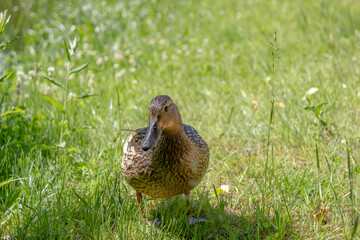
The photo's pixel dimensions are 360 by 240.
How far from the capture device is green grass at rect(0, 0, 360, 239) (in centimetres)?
250

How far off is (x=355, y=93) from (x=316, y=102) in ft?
1.31

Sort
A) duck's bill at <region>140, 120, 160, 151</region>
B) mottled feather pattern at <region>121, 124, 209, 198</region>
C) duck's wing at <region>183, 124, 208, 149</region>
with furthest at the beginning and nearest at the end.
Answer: duck's wing at <region>183, 124, 208, 149</region> → mottled feather pattern at <region>121, 124, 209, 198</region> → duck's bill at <region>140, 120, 160, 151</region>

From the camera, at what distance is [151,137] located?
2252mm

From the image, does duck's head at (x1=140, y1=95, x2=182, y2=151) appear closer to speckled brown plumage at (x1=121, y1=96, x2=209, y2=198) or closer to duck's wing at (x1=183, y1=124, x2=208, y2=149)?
speckled brown plumage at (x1=121, y1=96, x2=209, y2=198)

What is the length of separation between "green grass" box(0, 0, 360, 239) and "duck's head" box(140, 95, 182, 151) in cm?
49

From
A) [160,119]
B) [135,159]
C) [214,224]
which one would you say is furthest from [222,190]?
[160,119]

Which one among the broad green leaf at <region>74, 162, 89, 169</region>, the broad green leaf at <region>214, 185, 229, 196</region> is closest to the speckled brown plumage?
the broad green leaf at <region>214, 185, 229, 196</region>

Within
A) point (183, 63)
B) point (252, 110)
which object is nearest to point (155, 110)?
point (252, 110)

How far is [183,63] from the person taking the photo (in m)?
5.69

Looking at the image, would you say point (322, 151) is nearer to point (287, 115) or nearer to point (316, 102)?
point (287, 115)

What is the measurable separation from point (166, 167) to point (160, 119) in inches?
13.7

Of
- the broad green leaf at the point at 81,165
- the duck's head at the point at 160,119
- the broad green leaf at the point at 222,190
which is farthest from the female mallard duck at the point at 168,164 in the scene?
the broad green leaf at the point at 81,165

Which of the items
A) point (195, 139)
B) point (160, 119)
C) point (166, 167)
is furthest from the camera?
point (195, 139)

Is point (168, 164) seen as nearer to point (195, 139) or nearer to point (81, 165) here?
point (195, 139)
